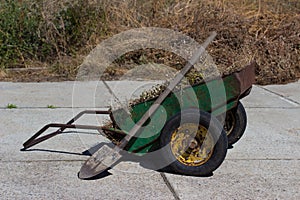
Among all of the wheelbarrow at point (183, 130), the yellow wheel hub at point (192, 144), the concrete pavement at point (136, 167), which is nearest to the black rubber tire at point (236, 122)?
the concrete pavement at point (136, 167)

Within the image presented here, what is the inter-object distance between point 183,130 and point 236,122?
2.86 ft

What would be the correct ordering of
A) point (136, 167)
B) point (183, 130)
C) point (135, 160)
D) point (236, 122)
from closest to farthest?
1. point (183, 130)
2. point (136, 167)
3. point (135, 160)
4. point (236, 122)

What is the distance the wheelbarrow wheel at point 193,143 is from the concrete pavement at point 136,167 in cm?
11

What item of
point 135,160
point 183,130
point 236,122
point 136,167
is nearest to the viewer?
point 183,130

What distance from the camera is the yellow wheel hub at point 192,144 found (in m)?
4.05

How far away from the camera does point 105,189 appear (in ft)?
12.9

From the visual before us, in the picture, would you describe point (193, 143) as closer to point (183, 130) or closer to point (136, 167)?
point (183, 130)

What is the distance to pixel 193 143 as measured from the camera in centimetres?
410

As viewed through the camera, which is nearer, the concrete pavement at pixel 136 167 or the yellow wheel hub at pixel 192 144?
the concrete pavement at pixel 136 167

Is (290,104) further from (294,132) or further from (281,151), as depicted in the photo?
(281,151)

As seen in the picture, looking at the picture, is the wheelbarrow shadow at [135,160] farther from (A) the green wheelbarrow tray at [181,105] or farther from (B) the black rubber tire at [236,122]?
(B) the black rubber tire at [236,122]

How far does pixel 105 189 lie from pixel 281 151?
5.94 ft

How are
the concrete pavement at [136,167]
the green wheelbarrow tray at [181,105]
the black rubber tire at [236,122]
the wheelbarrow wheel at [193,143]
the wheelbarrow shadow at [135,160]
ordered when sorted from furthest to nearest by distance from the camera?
the black rubber tire at [236,122]
the wheelbarrow shadow at [135,160]
the green wheelbarrow tray at [181,105]
the wheelbarrow wheel at [193,143]
the concrete pavement at [136,167]

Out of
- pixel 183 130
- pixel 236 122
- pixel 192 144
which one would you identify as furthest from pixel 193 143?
pixel 236 122
